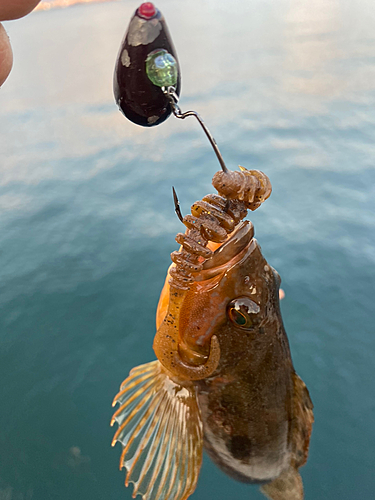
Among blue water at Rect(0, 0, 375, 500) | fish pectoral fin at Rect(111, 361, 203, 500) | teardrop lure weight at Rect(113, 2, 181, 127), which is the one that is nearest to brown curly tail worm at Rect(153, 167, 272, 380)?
teardrop lure weight at Rect(113, 2, 181, 127)

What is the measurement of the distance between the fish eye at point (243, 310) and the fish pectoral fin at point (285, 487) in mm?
1149

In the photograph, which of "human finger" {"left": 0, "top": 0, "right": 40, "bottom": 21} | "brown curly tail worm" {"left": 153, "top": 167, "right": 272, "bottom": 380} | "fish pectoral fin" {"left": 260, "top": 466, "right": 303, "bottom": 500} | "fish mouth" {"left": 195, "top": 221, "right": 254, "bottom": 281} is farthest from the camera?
"fish pectoral fin" {"left": 260, "top": 466, "right": 303, "bottom": 500}

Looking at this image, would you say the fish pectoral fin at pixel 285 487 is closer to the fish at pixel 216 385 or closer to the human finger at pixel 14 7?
the fish at pixel 216 385

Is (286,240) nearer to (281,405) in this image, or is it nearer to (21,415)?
(281,405)

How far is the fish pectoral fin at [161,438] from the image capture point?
6.22 ft

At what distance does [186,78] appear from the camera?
927 cm

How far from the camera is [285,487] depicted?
235 cm

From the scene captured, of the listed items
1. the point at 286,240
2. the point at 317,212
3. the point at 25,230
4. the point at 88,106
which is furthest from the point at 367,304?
the point at 88,106

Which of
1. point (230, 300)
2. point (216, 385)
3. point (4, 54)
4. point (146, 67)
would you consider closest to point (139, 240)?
point (216, 385)

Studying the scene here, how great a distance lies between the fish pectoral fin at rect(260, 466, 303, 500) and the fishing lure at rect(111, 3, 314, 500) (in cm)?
8

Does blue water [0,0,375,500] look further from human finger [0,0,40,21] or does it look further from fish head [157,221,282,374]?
human finger [0,0,40,21]

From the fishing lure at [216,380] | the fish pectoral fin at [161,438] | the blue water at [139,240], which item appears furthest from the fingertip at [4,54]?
the blue water at [139,240]

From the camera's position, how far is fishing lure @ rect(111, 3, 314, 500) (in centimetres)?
162

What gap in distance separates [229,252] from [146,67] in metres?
0.76
